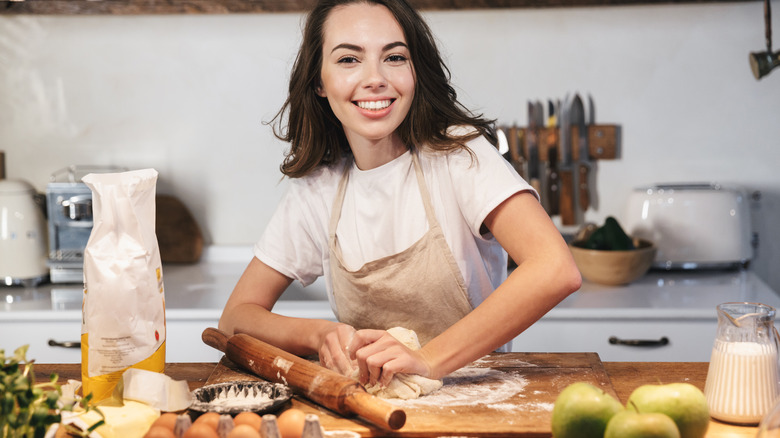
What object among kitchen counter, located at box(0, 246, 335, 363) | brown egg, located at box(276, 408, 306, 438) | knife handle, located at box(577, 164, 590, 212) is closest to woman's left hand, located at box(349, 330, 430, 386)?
brown egg, located at box(276, 408, 306, 438)

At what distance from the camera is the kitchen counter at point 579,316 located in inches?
75.7

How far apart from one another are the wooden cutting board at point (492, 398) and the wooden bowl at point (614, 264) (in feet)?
3.04

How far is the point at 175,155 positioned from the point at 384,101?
145 cm

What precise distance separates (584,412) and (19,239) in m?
2.04

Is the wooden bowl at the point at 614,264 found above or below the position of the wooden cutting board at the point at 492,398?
below

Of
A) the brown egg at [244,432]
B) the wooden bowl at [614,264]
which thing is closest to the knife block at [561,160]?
the wooden bowl at [614,264]

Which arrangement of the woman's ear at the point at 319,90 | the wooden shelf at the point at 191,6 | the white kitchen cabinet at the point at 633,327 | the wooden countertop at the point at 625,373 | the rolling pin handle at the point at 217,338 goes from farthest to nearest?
the wooden shelf at the point at 191,6 < the white kitchen cabinet at the point at 633,327 < the woman's ear at the point at 319,90 < the rolling pin handle at the point at 217,338 < the wooden countertop at the point at 625,373

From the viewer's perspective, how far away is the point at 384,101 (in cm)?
133

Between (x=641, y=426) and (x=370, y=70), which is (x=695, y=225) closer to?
(x=370, y=70)

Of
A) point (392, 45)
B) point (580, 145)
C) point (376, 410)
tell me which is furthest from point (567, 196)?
point (376, 410)

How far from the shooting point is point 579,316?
193cm

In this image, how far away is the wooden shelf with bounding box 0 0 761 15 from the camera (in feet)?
7.77

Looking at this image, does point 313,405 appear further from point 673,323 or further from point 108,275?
point 673,323

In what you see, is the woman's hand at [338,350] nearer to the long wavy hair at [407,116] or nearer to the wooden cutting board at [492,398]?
the wooden cutting board at [492,398]
